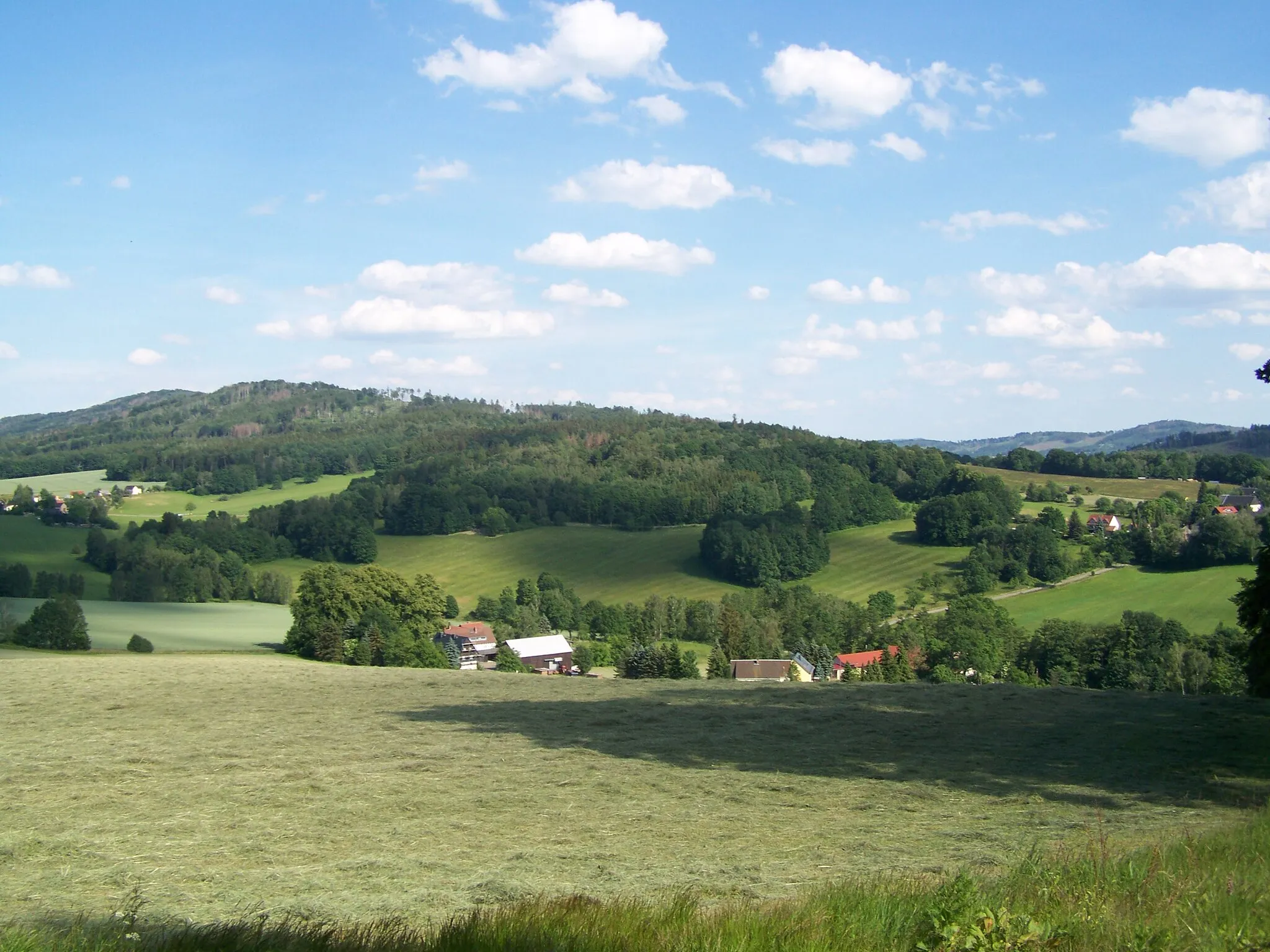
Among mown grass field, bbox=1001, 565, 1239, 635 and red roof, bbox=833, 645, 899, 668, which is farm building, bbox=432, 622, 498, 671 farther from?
mown grass field, bbox=1001, 565, 1239, 635

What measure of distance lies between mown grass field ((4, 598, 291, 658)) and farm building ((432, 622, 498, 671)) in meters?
8.80

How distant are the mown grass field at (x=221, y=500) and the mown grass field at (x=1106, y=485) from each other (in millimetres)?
80229

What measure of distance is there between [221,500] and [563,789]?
12477 cm

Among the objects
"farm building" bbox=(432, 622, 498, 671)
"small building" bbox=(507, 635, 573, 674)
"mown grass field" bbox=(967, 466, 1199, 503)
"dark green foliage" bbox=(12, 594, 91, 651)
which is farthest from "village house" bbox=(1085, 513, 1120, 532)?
"dark green foliage" bbox=(12, 594, 91, 651)

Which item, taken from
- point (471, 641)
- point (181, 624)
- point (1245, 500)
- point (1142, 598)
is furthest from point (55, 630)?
point (1245, 500)

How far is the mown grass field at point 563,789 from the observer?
7914 millimetres

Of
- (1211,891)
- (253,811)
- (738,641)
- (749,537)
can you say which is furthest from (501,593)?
(1211,891)

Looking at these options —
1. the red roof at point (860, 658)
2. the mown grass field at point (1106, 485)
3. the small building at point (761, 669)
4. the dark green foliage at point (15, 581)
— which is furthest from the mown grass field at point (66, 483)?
the mown grass field at point (1106, 485)

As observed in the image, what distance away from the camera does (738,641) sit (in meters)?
52.6

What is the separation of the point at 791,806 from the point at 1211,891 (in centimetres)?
583

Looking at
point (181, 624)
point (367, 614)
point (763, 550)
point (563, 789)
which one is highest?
point (563, 789)

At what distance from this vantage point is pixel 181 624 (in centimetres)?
5306

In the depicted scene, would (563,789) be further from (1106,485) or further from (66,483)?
(66,483)

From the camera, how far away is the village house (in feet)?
263
